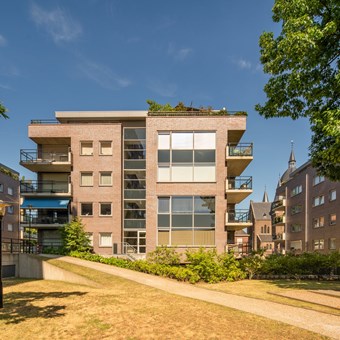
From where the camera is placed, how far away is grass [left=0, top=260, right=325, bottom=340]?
7.21 metres

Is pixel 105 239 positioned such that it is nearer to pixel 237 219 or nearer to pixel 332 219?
pixel 237 219

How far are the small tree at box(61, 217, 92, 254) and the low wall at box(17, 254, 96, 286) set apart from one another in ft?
11.4

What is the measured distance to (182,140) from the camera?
25531mm

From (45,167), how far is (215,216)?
16760 mm

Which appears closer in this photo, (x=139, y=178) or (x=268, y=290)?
(x=268, y=290)

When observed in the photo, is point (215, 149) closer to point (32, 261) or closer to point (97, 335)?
point (32, 261)

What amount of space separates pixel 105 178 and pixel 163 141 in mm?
6665

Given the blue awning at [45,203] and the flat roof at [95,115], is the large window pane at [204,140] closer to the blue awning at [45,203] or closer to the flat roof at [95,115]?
the flat roof at [95,115]

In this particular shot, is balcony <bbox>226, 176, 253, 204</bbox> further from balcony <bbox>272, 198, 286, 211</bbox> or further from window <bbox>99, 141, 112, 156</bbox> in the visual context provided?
balcony <bbox>272, 198, 286, 211</bbox>

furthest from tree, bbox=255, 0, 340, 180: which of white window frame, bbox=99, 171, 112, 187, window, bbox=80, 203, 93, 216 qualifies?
window, bbox=80, 203, 93, 216

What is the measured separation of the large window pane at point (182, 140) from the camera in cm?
2541

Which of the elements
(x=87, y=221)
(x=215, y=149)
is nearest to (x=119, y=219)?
(x=87, y=221)

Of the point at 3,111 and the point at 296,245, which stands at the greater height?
the point at 3,111

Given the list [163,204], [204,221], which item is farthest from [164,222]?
[204,221]
